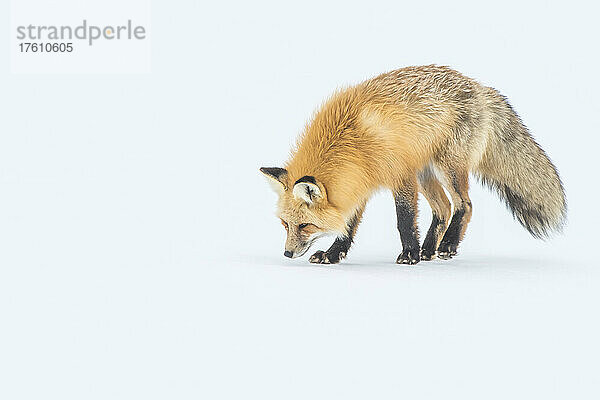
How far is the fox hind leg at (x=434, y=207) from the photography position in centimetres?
752

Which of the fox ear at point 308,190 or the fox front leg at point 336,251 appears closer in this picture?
the fox ear at point 308,190

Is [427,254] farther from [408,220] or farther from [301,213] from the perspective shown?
[301,213]

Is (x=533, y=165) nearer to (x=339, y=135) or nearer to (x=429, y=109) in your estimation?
(x=429, y=109)

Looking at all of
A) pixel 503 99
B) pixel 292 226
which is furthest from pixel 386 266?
pixel 503 99

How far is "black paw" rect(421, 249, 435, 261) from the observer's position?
742 cm

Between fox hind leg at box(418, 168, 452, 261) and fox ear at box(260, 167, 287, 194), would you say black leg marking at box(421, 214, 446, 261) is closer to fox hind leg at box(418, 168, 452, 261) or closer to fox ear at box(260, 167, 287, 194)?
fox hind leg at box(418, 168, 452, 261)

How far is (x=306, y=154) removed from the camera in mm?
6938

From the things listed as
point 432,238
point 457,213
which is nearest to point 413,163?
point 457,213

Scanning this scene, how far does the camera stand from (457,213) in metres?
7.44

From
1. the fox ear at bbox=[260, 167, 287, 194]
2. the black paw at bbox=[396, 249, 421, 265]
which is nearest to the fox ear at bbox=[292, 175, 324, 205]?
the fox ear at bbox=[260, 167, 287, 194]

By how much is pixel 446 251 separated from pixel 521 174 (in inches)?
38.8

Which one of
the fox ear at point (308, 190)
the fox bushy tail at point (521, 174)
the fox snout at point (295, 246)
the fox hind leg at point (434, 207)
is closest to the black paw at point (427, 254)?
the fox hind leg at point (434, 207)

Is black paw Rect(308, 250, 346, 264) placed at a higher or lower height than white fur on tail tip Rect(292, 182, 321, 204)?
lower

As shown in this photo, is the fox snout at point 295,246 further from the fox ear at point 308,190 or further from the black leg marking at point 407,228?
the black leg marking at point 407,228
